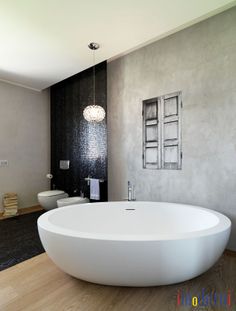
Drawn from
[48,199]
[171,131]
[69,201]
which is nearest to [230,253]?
[171,131]

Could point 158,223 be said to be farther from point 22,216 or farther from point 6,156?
point 6,156

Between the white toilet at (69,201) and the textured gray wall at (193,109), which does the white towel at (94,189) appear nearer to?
the white toilet at (69,201)

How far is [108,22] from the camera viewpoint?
2.05 m

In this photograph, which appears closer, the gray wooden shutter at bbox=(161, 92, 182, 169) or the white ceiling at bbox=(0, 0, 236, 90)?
the white ceiling at bbox=(0, 0, 236, 90)

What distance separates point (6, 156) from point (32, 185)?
80 cm

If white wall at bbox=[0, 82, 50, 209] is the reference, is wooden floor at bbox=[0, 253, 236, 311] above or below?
below

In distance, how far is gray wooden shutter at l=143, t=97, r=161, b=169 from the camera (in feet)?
8.90

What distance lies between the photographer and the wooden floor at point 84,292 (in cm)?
135

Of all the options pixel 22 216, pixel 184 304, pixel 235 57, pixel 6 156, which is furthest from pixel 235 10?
pixel 22 216

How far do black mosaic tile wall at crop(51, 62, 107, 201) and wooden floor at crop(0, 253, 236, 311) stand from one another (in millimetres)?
1706

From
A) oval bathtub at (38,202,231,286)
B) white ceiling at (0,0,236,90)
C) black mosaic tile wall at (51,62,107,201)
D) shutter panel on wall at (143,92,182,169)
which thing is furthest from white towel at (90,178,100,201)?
white ceiling at (0,0,236,90)

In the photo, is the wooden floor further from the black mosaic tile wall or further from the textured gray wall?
the black mosaic tile wall

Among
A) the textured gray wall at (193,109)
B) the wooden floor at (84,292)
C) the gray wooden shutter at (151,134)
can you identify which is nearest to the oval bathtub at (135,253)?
the wooden floor at (84,292)

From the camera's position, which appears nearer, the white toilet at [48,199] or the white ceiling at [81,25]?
the white ceiling at [81,25]
